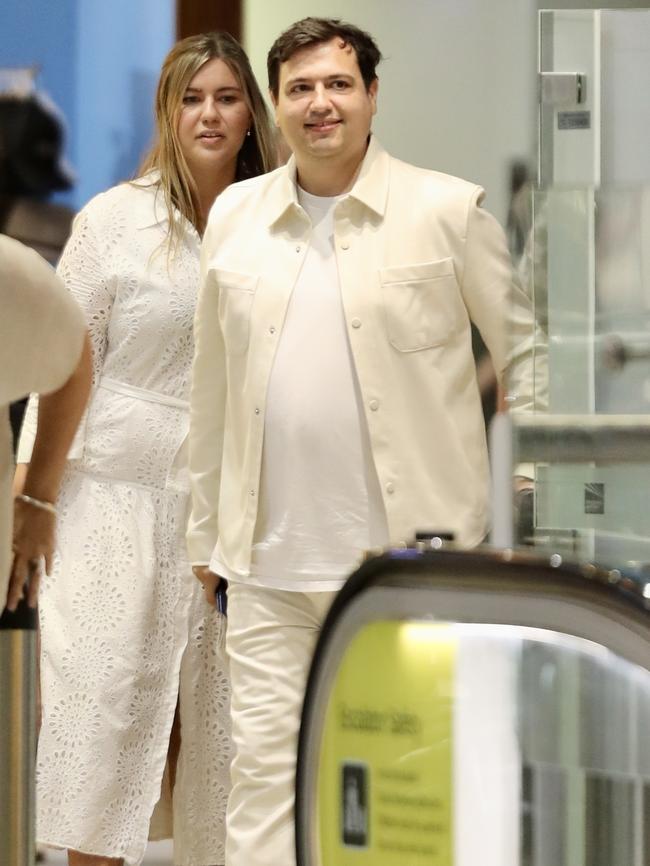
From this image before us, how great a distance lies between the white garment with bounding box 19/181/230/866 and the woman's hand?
3.70 feet

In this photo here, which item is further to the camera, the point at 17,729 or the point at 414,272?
the point at 414,272

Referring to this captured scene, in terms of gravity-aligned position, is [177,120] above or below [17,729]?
above

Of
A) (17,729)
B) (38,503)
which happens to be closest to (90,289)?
(38,503)

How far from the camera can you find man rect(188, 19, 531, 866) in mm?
2738

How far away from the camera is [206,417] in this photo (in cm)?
300

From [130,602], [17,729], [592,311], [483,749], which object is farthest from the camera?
[130,602]

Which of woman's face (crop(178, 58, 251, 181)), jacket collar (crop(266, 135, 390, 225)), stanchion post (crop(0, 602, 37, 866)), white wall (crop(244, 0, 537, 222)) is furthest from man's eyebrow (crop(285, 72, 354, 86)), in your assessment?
white wall (crop(244, 0, 537, 222))

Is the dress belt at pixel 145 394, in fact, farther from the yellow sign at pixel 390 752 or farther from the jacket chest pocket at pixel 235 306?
the yellow sign at pixel 390 752

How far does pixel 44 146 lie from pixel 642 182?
11.8ft

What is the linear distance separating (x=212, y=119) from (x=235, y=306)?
586 millimetres

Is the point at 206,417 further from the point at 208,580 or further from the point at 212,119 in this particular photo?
the point at 212,119

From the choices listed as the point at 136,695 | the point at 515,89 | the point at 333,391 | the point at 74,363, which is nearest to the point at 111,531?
the point at 136,695

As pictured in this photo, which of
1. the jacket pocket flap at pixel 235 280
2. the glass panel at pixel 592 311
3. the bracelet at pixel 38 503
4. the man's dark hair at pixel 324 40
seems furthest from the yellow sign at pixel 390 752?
the man's dark hair at pixel 324 40

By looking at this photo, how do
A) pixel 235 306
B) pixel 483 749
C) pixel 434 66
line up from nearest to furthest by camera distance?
pixel 483 749, pixel 235 306, pixel 434 66
